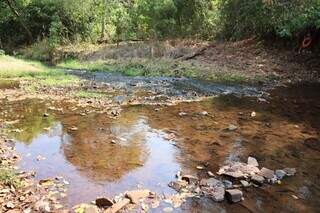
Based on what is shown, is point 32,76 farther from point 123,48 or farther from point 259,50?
point 259,50

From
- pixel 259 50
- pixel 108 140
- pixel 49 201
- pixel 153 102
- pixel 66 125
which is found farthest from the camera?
pixel 259 50

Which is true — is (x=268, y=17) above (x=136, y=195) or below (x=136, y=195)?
above

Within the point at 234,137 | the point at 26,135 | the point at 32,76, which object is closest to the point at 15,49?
the point at 32,76

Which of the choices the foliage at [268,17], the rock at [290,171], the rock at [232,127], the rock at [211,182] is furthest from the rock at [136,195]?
the foliage at [268,17]

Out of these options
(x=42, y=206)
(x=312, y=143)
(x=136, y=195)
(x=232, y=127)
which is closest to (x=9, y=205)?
(x=42, y=206)

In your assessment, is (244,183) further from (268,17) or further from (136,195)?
(268,17)

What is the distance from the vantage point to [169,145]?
8.20 metres

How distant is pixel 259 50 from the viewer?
1819 cm

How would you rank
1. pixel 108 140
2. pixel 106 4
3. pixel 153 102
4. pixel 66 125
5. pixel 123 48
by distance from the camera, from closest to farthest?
pixel 108 140 → pixel 66 125 → pixel 153 102 → pixel 123 48 → pixel 106 4

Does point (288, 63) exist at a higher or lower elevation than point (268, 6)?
lower

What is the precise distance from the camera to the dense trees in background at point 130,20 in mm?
19344

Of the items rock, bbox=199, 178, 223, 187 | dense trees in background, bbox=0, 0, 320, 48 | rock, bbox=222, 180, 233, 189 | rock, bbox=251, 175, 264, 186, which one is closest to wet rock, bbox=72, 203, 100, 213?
rock, bbox=199, 178, 223, 187

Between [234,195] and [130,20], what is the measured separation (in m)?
20.9

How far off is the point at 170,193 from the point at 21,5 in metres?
23.1
